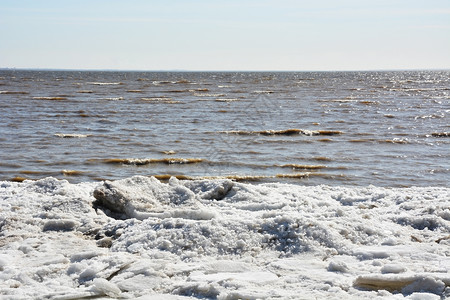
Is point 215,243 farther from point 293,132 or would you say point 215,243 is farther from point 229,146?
point 293,132

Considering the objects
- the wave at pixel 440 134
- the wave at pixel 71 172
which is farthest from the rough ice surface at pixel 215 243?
the wave at pixel 440 134

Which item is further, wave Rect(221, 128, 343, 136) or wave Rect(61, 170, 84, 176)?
wave Rect(221, 128, 343, 136)

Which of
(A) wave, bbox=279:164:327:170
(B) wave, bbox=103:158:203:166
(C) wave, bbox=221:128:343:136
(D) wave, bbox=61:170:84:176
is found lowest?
(D) wave, bbox=61:170:84:176

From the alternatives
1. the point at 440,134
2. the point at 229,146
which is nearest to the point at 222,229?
the point at 229,146

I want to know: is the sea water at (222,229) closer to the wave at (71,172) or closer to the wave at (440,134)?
the wave at (71,172)

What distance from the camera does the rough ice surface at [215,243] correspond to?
363cm

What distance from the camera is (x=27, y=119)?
60.9 feet

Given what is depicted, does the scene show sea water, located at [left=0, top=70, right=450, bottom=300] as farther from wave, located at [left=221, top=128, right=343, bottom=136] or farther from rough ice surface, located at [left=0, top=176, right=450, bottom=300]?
wave, located at [left=221, top=128, right=343, bottom=136]

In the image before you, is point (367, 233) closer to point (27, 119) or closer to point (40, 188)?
point (40, 188)

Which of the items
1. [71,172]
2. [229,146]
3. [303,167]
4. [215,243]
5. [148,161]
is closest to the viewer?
[215,243]

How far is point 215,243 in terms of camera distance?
4441 mm

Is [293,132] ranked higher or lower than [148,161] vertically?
higher

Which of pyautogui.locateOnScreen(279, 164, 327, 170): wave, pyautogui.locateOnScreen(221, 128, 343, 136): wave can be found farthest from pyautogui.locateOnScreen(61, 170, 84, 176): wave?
pyautogui.locateOnScreen(221, 128, 343, 136): wave

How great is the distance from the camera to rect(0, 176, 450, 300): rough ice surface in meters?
3.63
